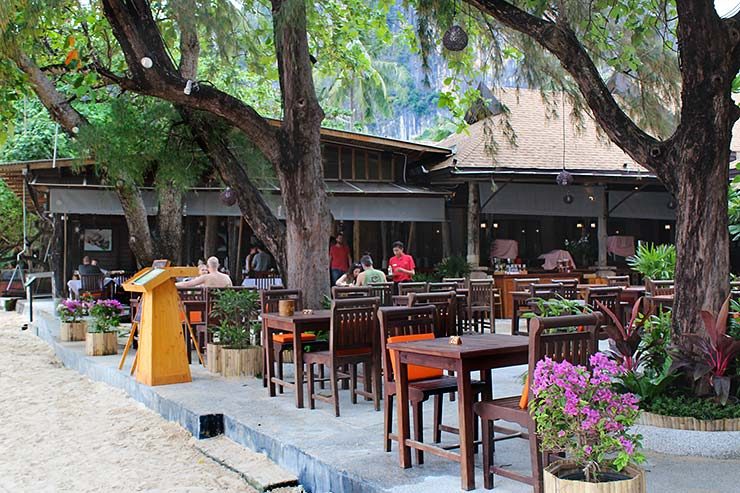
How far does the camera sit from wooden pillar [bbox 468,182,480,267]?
14688 mm

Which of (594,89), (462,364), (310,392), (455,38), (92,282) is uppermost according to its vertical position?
(455,38)

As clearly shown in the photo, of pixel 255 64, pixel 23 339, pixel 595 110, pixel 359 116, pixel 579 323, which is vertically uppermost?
pixel 359 116

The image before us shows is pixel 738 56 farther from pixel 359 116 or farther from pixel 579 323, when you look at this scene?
pixel 359 116

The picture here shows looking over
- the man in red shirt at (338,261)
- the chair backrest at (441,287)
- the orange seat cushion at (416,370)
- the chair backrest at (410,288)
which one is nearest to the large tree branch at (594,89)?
the orange seat cushion at (416,370)

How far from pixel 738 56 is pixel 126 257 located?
15.3 metres

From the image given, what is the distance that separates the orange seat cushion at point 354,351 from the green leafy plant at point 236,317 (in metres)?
2.28

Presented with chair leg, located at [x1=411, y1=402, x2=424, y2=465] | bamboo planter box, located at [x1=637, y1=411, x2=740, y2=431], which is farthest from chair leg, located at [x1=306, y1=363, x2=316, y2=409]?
bamboo planter box, located at [x1=637, y1=411, x2=740, y2=431]

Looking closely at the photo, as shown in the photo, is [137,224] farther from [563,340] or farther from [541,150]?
[563,340]

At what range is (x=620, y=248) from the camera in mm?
17594

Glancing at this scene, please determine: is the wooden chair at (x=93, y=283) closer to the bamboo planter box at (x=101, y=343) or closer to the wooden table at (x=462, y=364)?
the bamboo planter box at (x=101, y=343)

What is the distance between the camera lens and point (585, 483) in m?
2.89

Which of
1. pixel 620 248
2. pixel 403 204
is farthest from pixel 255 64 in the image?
pixel 620 248

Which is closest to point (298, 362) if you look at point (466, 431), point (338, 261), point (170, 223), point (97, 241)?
point (466, 431)

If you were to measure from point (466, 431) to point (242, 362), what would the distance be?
172 inches
